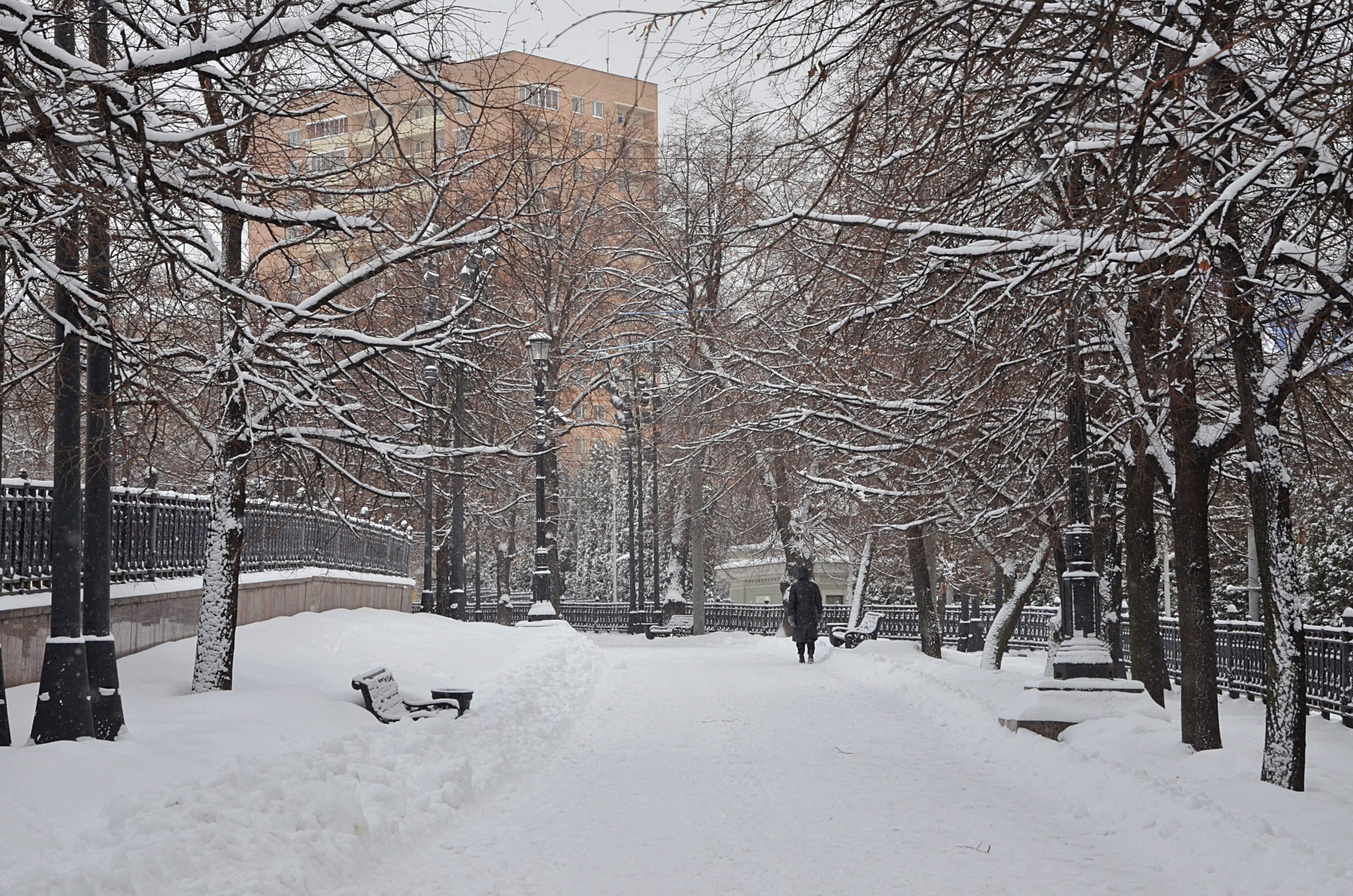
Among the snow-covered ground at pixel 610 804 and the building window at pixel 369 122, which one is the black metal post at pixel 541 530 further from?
the snow-covered ground at pixel 610 804

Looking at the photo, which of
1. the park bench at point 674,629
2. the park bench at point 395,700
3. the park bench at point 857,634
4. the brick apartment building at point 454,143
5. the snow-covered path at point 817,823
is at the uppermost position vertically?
the brick apartment building at point 454,143

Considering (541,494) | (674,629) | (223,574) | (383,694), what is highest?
(541,494)

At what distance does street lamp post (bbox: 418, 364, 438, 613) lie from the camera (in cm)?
1833

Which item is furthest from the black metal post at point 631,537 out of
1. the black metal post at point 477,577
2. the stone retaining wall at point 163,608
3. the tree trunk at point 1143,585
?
the tree trunk at point 1143,585

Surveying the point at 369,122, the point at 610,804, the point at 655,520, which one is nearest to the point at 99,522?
the point at 610,804

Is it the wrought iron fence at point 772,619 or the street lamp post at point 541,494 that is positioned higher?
the street lamp post at point 541,494

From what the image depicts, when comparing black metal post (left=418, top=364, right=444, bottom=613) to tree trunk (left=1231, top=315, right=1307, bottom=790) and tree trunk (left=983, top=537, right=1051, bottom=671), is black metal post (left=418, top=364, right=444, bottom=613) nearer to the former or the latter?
tree trunk (left=1231, top=315, right=1307, bottom=790)

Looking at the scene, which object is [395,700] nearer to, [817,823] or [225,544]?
[225,544]

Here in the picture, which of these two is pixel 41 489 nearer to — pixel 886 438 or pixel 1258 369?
pixel 1258 369

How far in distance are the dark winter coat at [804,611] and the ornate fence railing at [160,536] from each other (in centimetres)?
871

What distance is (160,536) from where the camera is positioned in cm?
1353

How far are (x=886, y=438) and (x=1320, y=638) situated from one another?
6.11m

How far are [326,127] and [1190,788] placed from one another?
36.9 feet

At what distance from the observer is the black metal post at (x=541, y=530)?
25.4 m
